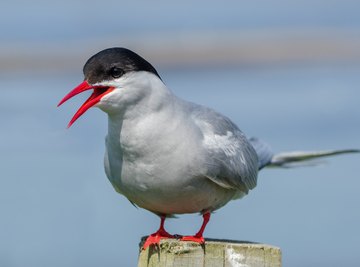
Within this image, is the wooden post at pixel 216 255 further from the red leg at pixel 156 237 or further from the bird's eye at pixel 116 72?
the bird's eye at pixel 116 72

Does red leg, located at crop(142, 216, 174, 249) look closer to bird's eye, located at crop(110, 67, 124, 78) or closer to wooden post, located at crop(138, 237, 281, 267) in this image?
wooden post, located at crop(138, 237, 281, 267)

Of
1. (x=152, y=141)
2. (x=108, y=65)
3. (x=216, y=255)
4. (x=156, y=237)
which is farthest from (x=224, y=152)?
(x=216, y=255)

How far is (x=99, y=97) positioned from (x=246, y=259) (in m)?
1.12

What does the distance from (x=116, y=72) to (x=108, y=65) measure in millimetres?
59

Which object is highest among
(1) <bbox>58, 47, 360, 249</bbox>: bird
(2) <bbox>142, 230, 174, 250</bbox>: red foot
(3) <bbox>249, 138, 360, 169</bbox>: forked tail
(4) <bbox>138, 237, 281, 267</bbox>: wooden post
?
(3) <bbox>249, 138, 360, 169</bbox>: forked tail

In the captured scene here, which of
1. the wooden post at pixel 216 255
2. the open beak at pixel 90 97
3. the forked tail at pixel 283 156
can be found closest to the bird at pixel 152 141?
the open beak at pixel 90 97

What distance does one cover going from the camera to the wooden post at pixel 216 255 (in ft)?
16.0

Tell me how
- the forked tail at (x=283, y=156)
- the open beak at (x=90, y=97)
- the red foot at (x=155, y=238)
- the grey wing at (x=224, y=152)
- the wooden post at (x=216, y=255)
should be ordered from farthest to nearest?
the forked tail at (x=283, y=156) → the grey wing at (x=224, y=152) → the open beak at (x=90, y=97) → the red foot at (x=155, y=238) → the wooden post at (x=216, y=255)

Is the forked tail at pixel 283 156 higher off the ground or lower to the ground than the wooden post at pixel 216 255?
higher

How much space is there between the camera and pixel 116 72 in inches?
213

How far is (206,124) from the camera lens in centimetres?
593

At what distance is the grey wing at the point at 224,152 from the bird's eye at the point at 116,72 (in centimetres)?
64

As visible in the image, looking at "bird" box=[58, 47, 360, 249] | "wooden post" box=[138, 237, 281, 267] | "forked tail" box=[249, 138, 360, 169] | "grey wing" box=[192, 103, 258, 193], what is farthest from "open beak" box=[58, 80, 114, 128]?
"forked tail" box=[249, 138, 360, 169]

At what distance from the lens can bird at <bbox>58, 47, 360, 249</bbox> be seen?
5.40 m
